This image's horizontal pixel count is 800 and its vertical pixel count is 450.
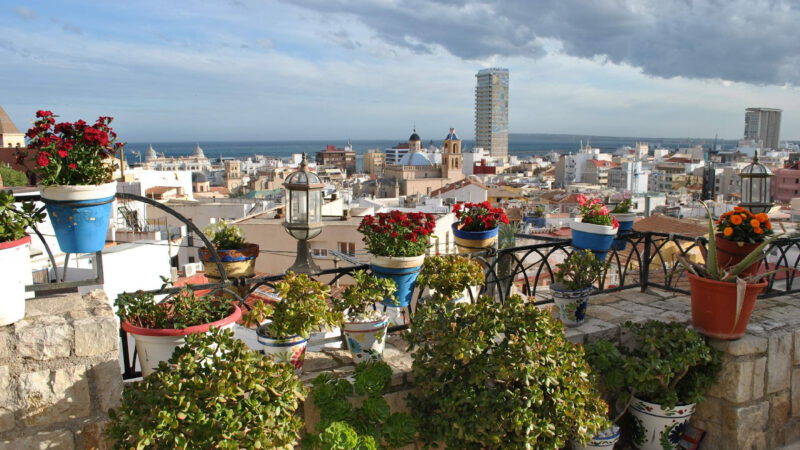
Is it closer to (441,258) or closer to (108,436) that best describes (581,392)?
(441,258)

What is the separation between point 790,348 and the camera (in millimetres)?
3680

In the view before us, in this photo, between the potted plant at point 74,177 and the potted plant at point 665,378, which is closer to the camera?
the potted plant at point 74,177

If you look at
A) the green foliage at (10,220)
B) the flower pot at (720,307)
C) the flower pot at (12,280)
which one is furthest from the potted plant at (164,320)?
the flower pot at (720,307)

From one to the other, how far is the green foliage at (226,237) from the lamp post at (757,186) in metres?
5.04

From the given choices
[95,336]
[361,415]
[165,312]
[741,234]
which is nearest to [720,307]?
[741,234]

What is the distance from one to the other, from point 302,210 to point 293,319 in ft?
8.81

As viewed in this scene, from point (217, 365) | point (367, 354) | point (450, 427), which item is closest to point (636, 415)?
point (450, 427)

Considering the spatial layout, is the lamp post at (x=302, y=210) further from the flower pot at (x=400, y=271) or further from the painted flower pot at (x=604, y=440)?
the painted flower pot at (x=604, y=440)

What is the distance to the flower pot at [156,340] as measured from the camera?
2.34 m

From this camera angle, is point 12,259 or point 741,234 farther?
point 741,234

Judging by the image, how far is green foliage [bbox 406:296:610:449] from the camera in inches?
100.0

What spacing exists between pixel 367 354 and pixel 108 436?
1.25m

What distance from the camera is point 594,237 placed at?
421 centimetres

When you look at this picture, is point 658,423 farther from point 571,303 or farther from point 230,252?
point 230,252
